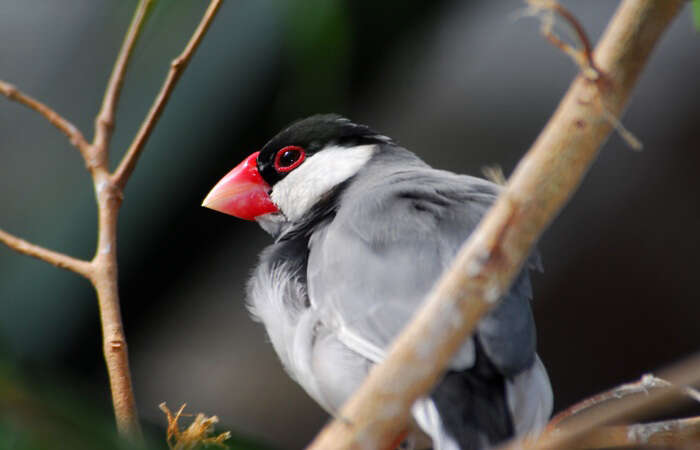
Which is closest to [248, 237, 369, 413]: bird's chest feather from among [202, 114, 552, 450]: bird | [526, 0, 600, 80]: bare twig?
[202, 114, 552, 450]: bird

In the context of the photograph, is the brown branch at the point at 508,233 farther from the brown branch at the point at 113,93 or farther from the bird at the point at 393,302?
the brown branch at the point at 113,93

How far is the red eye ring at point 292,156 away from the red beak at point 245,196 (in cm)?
5

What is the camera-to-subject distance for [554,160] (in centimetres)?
67

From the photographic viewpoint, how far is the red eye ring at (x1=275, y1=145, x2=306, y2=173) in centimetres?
154

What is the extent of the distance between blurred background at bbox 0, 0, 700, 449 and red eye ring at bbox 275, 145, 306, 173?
35.6 inches

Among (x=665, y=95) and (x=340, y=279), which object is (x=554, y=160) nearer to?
(x=340, y=279)

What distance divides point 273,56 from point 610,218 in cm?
127

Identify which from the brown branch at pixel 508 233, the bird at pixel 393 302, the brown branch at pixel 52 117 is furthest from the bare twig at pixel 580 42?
the brown branch at pixel 52 117

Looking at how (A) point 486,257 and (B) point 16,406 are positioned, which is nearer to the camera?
(B) point 16,406

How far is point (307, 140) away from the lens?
5.03 ft

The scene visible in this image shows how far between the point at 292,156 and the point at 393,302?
0.60 meters

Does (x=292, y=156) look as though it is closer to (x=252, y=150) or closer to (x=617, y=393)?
(x=617, y=393)

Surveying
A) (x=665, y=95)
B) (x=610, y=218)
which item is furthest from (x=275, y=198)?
(x=665, y=95)

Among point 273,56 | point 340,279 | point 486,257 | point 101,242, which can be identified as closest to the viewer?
point 486,257
